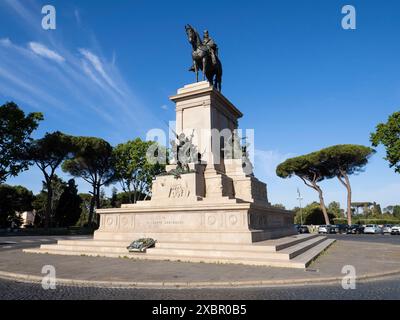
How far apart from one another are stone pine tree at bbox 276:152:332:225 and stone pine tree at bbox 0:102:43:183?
128 ft

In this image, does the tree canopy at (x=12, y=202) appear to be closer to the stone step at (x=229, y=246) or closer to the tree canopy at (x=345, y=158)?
the stone step at (x=229, y=246)

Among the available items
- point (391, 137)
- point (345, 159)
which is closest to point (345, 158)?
point (345, 159)

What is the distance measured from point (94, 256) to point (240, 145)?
37.0ft

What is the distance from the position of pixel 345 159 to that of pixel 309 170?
6057mm

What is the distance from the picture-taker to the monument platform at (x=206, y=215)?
12.4m

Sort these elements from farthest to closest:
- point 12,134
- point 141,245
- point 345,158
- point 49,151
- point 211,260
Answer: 1. point 345,158
2. point 49,151
3. point 12,134
4. point 141,245
5. point 211,260

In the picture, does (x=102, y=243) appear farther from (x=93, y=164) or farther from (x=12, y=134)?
(x=93, y=164)

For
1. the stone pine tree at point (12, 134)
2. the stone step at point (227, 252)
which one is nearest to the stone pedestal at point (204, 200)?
the stone step at point (227, 252)

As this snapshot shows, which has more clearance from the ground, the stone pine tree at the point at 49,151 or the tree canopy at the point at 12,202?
the stone pine tree at the point at 49,151

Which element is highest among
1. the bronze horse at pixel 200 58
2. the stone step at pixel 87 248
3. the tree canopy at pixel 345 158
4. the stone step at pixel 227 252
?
the bronze horse at pixel 200 58

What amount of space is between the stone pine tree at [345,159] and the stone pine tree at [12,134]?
1639 inches

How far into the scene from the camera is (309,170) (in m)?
52.3

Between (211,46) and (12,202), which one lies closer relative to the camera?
(211,46)
